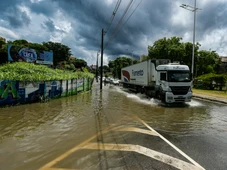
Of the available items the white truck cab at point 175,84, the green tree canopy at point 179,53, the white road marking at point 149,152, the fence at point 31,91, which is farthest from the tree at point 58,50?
the white road marking at point 149,152

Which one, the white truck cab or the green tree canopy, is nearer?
the white truck cab

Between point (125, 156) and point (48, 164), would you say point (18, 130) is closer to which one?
point (48, 164)

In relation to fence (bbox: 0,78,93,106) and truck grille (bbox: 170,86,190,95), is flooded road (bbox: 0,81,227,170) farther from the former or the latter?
truck grille (bbox: 170,86,190,95)

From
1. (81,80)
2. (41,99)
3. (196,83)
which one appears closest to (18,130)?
(41,99)

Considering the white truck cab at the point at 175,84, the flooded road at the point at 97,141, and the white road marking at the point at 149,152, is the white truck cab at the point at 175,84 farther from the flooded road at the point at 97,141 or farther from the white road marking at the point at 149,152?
the white road marking at the point at 149,152

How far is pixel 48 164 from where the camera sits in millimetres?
3807

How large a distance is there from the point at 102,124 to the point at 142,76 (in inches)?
452

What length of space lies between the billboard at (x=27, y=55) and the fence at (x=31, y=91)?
792 inches

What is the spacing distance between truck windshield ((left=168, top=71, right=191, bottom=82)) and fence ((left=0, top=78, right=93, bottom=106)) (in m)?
10.1

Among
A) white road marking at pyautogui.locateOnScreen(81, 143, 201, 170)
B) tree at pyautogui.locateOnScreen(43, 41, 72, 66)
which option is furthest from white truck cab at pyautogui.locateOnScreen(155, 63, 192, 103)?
tree at pyautogui.locateOnScreen(43, 41, 72, 66)

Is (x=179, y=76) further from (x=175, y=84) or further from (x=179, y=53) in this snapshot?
(x=179, y=53)

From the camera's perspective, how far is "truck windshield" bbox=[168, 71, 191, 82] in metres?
12.2

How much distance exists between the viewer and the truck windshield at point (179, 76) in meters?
12.2

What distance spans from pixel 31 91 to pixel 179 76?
11448 mm
